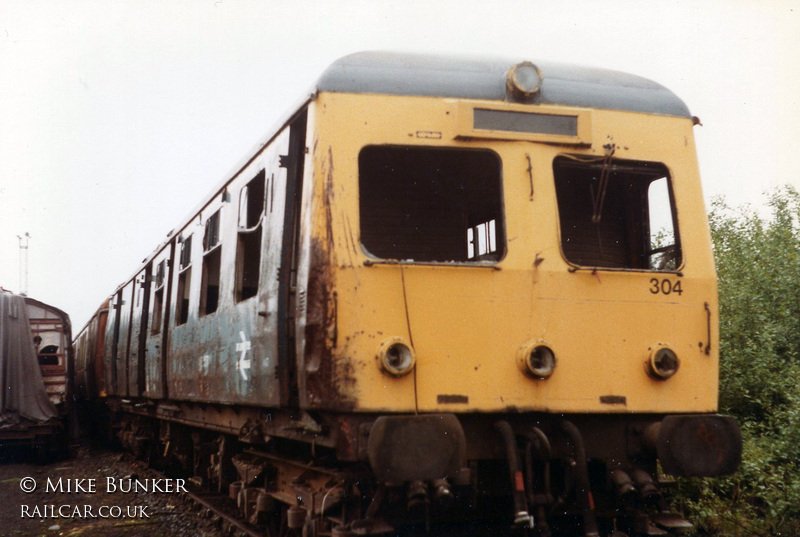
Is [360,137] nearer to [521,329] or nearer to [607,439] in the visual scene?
[521,329]

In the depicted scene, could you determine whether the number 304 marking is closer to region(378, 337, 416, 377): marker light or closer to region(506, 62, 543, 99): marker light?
region(506, 62, 543, 99): marker light

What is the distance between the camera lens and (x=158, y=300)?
1097 centimetres

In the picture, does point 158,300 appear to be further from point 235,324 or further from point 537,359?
point 537,359

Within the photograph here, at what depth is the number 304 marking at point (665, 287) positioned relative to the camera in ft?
16.9

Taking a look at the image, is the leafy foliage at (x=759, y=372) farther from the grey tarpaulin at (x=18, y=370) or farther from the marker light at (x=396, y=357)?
the grey tarpaulin at (x=18, y=370)

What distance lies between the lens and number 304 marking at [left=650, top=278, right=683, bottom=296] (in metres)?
5.15

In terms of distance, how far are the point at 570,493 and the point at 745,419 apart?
4.57 metres

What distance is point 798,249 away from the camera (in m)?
9.81

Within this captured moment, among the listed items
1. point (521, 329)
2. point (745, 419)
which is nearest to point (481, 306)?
point (521, 329)

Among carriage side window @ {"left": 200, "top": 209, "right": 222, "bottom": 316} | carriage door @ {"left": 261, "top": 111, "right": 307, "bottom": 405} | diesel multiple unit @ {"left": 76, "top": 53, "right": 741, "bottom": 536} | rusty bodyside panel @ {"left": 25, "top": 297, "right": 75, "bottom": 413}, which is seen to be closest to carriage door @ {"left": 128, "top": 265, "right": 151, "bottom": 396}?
rusty bodyside panel @ {"left": 25, "top": 297, "right": 75, "bottom": 413}

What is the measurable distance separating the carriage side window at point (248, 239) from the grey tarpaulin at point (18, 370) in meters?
9.06

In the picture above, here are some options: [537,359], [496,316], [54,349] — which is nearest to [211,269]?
[496,316]

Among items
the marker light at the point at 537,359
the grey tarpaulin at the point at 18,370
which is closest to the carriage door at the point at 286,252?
the marker light at the point at 537,359

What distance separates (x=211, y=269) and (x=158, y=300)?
135 inches
